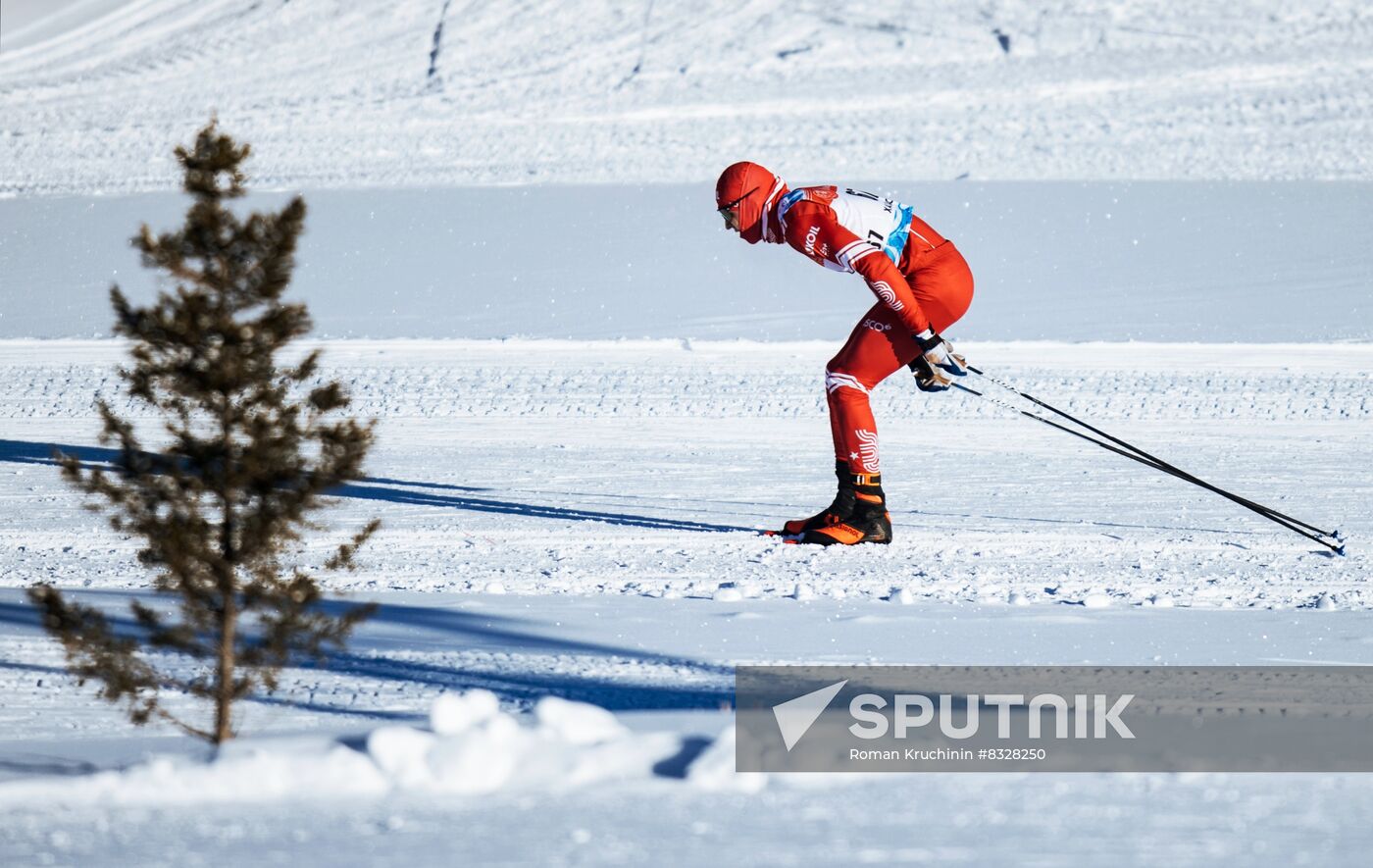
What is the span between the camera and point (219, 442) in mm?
3453


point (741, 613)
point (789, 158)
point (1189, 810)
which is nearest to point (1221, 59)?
point (789, 158)

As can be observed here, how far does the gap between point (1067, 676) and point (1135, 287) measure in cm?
968

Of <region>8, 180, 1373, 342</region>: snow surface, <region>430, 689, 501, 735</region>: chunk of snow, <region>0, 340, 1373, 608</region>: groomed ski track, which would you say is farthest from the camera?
<region>8, 180, 1373, 342</region>: snow surface

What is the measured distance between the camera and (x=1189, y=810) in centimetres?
320

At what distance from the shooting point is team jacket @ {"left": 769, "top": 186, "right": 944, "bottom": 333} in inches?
240

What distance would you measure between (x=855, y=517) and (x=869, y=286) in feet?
3.06

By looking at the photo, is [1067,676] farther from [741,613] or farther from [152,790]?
[152,790]

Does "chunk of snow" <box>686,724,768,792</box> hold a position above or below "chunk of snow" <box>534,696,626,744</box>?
below

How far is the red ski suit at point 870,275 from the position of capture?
612 cm

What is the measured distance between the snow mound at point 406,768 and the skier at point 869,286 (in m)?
2.91

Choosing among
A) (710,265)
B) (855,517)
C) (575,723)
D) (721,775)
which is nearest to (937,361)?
(855,517)
